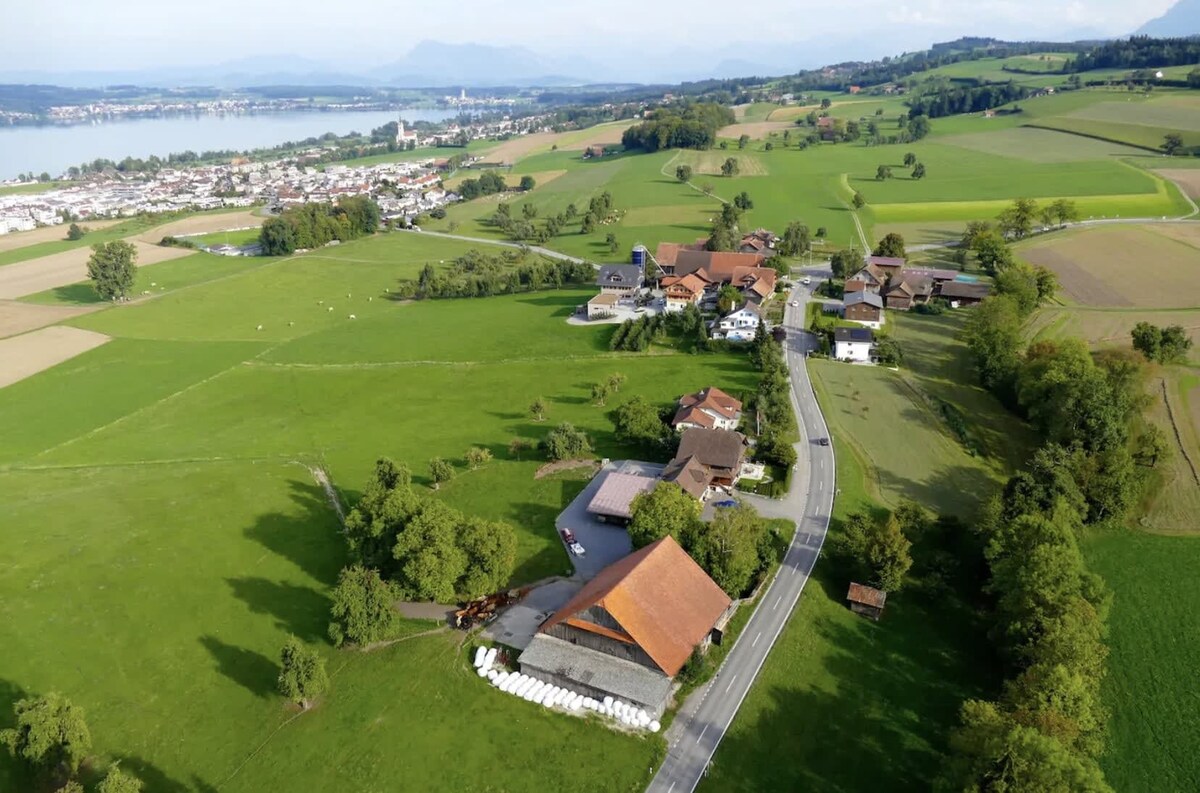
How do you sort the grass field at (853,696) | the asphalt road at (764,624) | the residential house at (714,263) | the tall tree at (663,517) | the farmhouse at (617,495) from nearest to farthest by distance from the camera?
the grass field at (853,696) < the asphalt road at (764,624) < the tall tree at (663,517) < the farmhouse at (617,495) < the residential house at (714,263)

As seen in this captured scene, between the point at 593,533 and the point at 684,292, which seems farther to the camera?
the point at 684,292

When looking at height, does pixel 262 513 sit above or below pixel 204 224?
below

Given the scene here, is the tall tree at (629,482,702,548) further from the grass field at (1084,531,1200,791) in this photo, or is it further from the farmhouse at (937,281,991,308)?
the farmhouse at (937,281,991,308)

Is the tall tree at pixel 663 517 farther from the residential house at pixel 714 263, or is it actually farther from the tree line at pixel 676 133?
the tree line at pixel 676 133

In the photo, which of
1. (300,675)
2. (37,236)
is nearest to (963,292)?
(300,675)

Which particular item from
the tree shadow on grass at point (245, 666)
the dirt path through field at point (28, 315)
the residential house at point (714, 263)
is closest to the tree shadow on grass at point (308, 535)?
the tree shadow on grass at point (245, 666)

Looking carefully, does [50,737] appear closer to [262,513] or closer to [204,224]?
[262,513]
